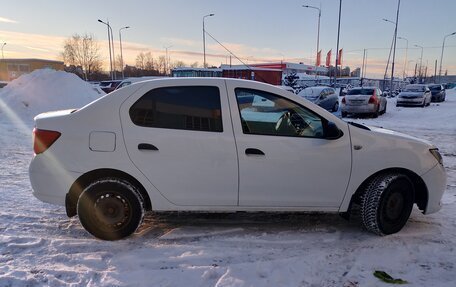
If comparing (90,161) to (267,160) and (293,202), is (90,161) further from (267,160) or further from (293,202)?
(293,202)

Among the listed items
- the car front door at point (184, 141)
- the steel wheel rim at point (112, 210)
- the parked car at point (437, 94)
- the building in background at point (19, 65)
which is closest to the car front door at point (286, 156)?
the car front door at point (184, 141)

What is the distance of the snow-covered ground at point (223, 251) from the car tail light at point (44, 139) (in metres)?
1.01

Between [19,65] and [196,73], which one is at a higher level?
[19,65]

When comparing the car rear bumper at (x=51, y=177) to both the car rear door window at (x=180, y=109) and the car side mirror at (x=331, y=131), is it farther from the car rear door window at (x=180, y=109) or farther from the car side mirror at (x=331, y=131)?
the car side mirror at (x=331, y=131)

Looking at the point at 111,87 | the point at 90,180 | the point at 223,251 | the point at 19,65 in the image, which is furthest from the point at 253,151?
the point at 19,65

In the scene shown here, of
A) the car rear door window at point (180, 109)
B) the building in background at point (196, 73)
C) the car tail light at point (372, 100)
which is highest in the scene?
the building in background at point (196, 73)

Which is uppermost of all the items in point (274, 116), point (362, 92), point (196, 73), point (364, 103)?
point (196, 73)

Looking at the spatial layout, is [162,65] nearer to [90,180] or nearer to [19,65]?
[19,65]

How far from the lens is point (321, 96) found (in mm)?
19734

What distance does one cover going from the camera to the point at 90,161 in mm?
3744

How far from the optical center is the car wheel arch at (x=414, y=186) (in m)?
4.03

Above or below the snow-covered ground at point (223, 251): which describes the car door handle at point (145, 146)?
above

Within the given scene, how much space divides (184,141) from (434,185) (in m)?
2.90

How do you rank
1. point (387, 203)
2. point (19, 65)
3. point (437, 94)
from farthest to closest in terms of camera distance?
point (19, 65) < point (437, 94) < point (387, 203)
